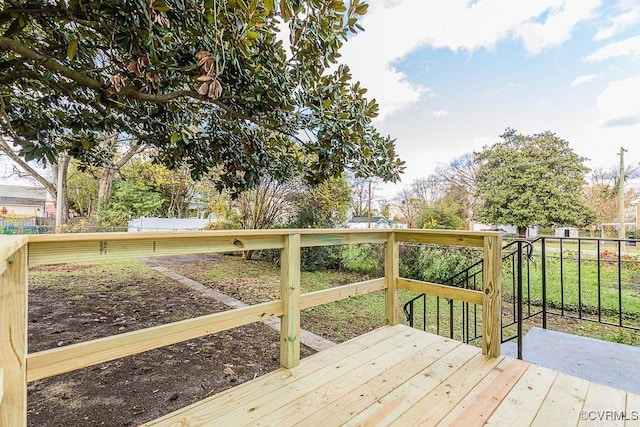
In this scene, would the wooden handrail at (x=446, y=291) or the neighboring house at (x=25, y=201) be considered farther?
the neighboring house at (x=25, y=201)

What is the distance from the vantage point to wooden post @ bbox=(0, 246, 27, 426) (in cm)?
99

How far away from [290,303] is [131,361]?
1.82 m

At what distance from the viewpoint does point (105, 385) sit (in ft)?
7.31

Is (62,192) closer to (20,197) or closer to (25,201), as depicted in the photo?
(25,201)

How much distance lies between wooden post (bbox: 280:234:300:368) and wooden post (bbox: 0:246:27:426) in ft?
3.81

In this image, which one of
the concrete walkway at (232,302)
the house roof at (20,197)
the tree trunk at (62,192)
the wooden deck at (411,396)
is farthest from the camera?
the house roof at (20,197)

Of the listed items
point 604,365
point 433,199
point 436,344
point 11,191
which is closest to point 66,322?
point 436,344

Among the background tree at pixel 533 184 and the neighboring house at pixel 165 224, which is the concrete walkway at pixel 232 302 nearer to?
the neighboring house at pixel 165 224

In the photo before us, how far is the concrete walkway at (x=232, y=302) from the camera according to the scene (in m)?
3.06

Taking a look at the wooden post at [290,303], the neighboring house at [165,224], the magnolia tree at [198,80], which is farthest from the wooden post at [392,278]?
the neighboring house at [165,224]

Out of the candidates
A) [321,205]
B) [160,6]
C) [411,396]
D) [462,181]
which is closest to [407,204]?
[462,181]

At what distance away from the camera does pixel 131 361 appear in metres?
2.66

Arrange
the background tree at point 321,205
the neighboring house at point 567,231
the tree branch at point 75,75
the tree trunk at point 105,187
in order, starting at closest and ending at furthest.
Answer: the tree branch at point 75,75 < the background tree at point 321,205 < the neighboring house at point 567,231 < the tree trunk at point 105,187

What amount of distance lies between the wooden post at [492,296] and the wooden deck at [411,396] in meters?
0.10
